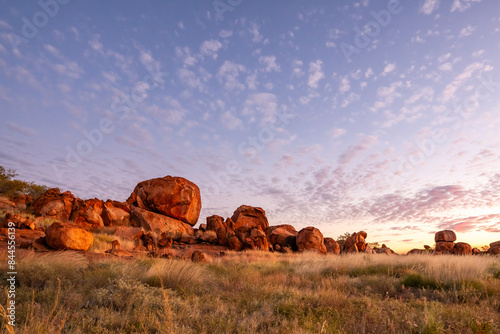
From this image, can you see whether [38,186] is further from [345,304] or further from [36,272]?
[345,304]

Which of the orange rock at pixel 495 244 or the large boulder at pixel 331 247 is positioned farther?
the orange rock at pixel 495 244

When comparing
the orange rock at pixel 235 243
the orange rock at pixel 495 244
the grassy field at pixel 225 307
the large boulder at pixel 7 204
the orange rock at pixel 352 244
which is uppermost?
the orange rock at pixel 495 244

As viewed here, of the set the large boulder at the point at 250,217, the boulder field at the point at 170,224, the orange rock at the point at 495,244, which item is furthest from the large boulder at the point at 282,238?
the orange rock at the point at 495,244

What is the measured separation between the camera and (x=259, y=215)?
3909 cm

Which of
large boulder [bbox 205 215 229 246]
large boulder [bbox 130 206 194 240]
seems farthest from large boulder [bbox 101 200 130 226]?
large boulder [bbox 205 215 229 246]

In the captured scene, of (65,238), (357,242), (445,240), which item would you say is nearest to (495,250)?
(445,240)

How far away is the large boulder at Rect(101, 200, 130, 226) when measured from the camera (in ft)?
92.6

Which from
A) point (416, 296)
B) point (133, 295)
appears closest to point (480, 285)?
point (416, 296)

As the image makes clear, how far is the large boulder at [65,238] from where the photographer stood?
48.8ft

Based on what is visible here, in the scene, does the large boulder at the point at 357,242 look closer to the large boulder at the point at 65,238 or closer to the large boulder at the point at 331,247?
the large boulder at the point at 331,247

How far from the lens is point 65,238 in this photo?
14.9 meters

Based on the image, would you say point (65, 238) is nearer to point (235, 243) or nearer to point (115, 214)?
point (115, 214)

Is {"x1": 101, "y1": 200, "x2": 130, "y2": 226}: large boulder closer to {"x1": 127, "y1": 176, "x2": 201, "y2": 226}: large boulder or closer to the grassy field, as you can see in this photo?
{"x1": 127, "y1": 176, "x2": 201, "y2": 226}: large boulder

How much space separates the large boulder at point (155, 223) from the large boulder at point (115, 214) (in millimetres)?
694
